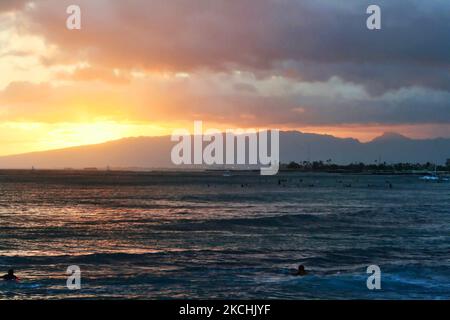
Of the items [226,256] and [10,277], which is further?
[226,256]

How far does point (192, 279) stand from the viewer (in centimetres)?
1992

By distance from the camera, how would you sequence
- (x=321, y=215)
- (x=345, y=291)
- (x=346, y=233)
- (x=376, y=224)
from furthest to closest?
(x=321, y=215) → (x=376, y=224) → (x=346, y=233) → (x=345, y=291)

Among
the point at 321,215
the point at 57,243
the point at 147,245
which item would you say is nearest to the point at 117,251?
the point at 147,245

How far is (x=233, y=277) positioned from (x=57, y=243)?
15.9 metres

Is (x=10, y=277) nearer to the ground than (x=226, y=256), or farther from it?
farther from it

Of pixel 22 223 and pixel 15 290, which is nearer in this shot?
pixel 15 290

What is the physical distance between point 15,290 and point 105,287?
2.99 meters

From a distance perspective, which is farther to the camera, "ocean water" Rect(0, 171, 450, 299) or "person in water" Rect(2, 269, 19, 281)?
"person in water" Rect(2, 269, 19, 281)

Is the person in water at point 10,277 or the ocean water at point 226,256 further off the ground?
the person in water at point 10,277

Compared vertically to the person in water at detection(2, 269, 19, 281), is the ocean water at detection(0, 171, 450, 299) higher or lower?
lower

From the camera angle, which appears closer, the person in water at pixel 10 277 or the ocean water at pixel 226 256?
the ocean water at pixel 226 256

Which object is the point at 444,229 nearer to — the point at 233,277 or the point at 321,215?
the point at 321,215
